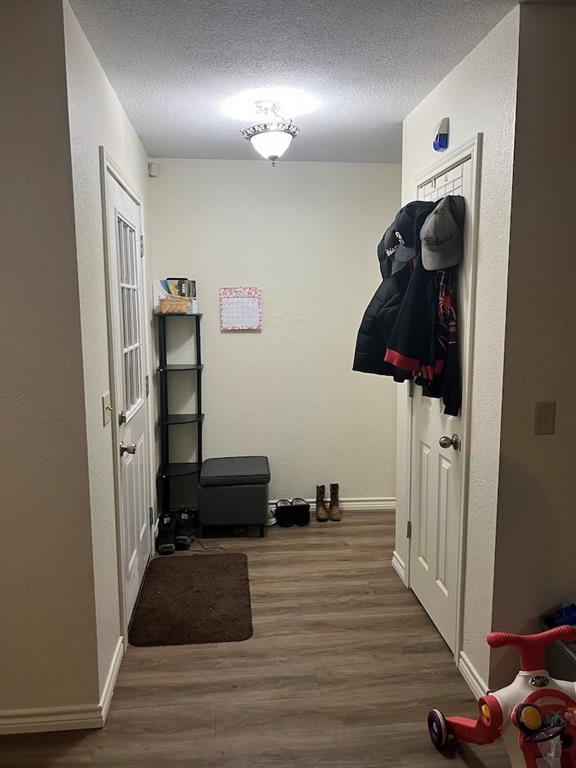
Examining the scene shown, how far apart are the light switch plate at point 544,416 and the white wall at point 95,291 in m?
1.54

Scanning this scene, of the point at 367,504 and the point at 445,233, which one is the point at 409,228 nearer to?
the point at 445,233

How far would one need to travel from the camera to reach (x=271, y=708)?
2.26 meters

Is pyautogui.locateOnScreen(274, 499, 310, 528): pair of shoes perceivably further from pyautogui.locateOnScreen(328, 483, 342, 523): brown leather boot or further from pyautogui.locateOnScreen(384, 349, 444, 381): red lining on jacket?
pyautogui.locateOnScreen(384, 349, 444, 381): red lining on jacket

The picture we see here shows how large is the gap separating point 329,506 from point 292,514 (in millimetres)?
301

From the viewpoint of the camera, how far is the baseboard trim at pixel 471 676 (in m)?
2.25

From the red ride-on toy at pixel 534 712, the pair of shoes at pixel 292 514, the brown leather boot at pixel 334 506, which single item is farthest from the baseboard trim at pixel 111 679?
the brown leather boot at pixel 334 506

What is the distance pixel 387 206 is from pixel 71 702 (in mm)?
3443

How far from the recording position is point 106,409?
Answer: 2.34 meters

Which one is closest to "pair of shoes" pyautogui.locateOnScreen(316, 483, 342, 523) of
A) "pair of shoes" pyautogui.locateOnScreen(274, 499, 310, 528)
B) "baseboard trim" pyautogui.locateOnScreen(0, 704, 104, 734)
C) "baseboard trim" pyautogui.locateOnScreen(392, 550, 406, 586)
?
"pair of shoes" pyautogui.locateOnScreen(274, 499, 310, 528)

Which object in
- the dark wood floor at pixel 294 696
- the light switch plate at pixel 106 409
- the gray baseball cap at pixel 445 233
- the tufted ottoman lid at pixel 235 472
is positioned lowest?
the dark wood floor at pixel 294 696

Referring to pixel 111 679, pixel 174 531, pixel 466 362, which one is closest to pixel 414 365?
pixel 466 362

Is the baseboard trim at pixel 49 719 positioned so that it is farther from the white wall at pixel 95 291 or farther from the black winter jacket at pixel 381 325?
the black winter jacket at pixel 381 325

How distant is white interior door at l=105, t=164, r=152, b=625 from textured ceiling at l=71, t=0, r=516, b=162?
0.48 metres

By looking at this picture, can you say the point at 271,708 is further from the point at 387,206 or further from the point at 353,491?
the point at 387,206
